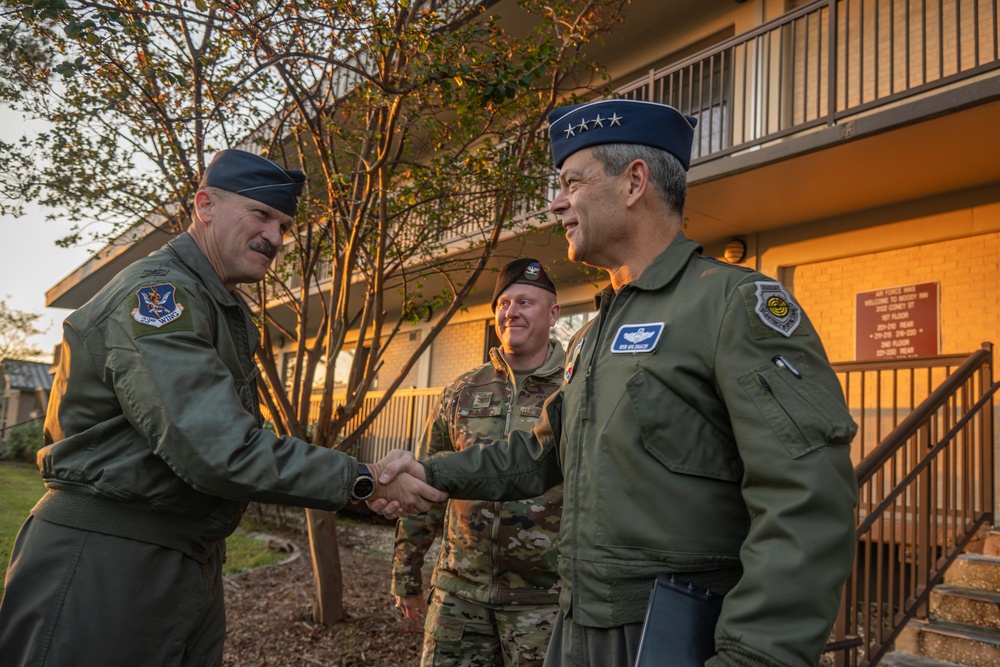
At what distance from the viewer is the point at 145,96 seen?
5.66m

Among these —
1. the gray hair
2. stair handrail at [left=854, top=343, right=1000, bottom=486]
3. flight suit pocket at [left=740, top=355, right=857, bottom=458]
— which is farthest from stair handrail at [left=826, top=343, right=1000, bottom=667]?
flight suit pocket at [left=740, top=355, right=857, bottom=458]

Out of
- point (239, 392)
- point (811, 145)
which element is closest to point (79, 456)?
point (239, 392)

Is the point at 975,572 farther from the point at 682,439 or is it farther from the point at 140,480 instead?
the point at 140,480

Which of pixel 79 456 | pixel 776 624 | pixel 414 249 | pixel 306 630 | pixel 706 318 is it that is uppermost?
pixel 414 249

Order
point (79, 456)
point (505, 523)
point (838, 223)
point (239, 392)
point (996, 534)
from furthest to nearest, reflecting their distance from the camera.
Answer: point (838, 223) → point (996, 534) → point (505, 523) → point (239, 392) → point (79, 456)

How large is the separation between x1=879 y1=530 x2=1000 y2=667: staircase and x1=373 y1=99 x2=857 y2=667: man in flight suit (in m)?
3.82

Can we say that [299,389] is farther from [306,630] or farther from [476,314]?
[476,314]

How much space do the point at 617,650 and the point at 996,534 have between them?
5.12 meters

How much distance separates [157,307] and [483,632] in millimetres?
2013

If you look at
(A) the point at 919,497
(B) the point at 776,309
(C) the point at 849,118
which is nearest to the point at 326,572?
(A) the point at 919,497

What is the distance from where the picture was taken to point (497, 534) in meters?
3.48

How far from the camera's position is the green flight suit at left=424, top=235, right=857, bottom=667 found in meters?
1.47

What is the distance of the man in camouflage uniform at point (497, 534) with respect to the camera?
134 inches

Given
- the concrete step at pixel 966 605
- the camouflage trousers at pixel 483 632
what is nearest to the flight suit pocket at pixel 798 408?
the camouflage trousers at pixel 483 632
